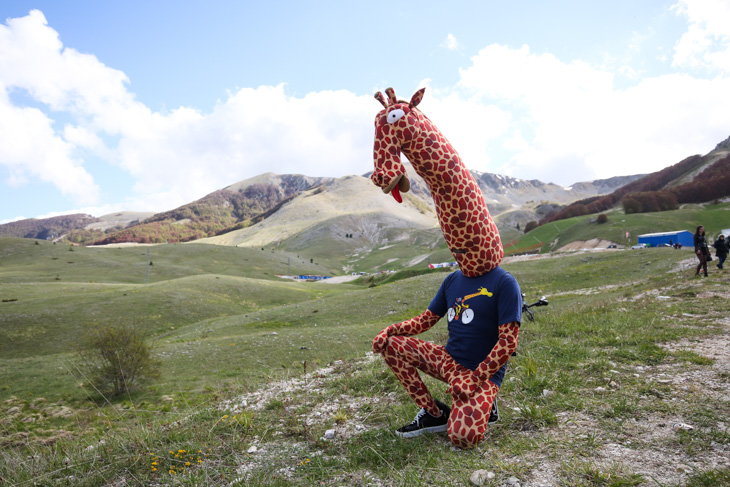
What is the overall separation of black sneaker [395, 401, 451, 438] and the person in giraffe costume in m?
0.01

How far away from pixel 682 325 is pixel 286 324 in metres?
20.7

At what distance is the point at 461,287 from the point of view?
16.1ft

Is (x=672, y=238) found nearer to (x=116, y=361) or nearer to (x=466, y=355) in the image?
(x=466, y=355)

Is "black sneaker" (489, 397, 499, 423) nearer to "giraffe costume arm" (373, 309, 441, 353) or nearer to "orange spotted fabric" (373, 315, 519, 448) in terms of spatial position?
"orange spotted fabric" (373, 315, 519, 448)

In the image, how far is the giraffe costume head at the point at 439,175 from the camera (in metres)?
4.51

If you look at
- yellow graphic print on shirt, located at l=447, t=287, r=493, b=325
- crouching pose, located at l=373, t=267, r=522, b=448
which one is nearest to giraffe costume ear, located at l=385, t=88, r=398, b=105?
crouching pose, located at l=373, t=267, r=522, b=448

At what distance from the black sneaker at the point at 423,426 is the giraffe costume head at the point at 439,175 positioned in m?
1.90

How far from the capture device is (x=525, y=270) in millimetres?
35406

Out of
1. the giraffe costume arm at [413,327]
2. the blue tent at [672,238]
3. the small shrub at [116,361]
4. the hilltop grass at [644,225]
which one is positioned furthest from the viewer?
the hilltop grass at [644,225]

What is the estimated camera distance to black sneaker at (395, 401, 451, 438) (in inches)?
181

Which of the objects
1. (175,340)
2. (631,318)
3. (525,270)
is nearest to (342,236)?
(525,270)

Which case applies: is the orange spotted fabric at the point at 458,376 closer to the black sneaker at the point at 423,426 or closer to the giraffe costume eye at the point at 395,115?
the black sneaker at the point at 423,426

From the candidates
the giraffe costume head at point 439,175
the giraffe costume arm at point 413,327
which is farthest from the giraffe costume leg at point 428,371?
the giraffe costume head at point 439,175

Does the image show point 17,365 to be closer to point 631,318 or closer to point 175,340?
point 175,340
